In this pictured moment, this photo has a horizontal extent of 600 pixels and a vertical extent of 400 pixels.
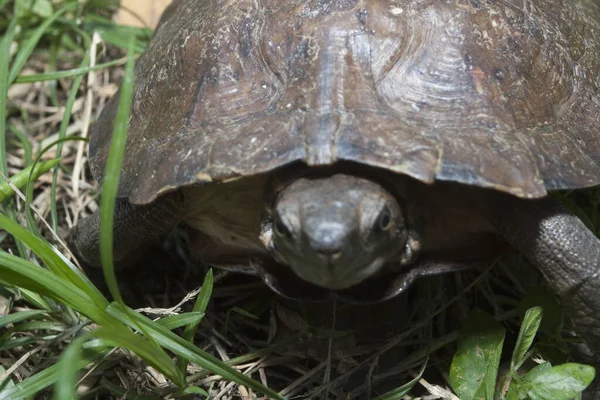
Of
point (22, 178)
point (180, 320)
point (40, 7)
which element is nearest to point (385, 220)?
point (180, 320)

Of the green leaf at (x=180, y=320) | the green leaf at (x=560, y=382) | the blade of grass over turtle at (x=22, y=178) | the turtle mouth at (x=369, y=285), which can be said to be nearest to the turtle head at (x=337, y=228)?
the turtle mouth at (x=369, y=285)

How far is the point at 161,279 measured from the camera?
2.38m

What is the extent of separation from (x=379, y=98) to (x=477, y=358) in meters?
0.75

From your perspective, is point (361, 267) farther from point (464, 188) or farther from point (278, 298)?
point (278, 298)

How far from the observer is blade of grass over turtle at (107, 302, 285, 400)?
167cm

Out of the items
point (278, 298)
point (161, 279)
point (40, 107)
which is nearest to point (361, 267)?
point (278, 298)

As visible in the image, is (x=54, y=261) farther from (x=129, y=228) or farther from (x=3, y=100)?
(x=3, y=100)

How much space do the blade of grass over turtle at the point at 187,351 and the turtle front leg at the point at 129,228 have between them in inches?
13.2

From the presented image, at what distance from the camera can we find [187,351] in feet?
5.56

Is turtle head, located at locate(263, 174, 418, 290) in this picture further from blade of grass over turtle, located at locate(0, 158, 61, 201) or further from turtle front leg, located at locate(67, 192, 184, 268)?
blade of grass over turtle, located at locate(0, 158, 61, 201)

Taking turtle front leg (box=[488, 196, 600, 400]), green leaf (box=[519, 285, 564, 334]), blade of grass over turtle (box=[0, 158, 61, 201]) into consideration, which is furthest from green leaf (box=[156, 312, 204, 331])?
green leaf (box=[519, 285, 564, 334])

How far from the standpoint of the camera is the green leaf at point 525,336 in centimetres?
182

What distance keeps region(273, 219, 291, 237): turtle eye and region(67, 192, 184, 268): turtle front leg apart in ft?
1.31

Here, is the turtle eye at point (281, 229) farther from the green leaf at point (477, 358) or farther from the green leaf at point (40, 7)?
the green leaf at point (40, 7)
